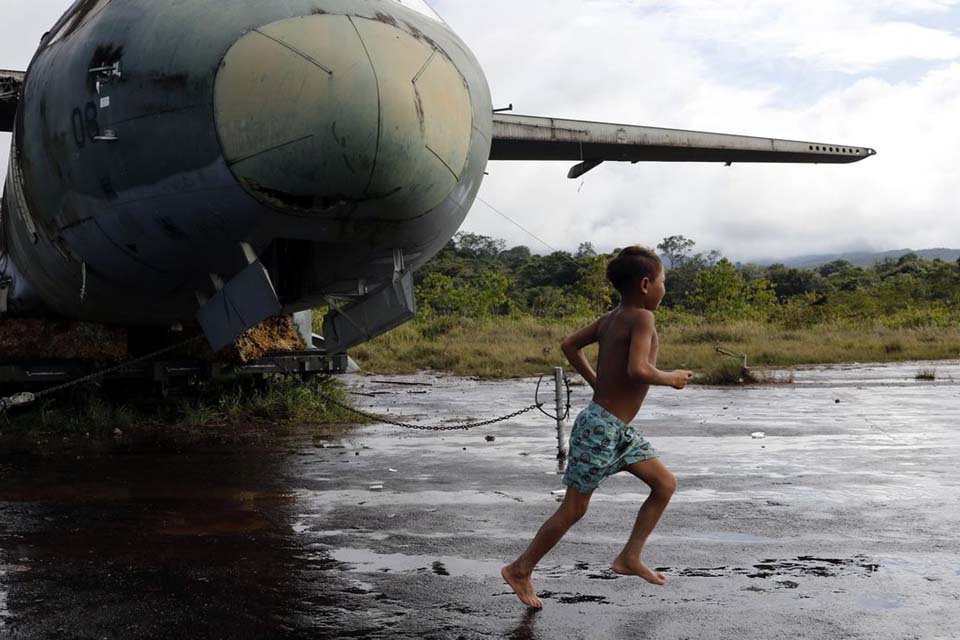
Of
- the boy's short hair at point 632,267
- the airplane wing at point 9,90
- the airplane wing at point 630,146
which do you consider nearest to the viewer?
the boy's short hair at point 632,267

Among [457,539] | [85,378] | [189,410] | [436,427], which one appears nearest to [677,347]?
[436,427]

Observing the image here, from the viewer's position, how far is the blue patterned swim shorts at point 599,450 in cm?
467

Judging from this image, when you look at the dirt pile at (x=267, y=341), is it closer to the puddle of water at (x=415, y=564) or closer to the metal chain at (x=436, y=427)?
the metal chain at (x=436, y=427)

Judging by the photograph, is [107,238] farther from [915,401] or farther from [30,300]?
[915,401]

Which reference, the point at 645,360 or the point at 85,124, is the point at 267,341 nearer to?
the point at 85,124

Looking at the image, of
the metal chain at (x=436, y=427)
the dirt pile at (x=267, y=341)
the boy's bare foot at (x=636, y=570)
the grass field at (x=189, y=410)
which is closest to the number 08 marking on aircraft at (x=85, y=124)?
the metal chain at (x=436, y=427)

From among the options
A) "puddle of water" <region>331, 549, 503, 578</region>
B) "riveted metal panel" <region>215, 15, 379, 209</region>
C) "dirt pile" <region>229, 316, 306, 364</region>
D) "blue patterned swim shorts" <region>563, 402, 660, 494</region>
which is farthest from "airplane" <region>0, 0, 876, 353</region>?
"dirt pile" <region>229, 316, 306, 364</region>

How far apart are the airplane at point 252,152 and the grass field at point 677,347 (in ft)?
39.8

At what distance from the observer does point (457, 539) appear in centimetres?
586

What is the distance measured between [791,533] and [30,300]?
749cm

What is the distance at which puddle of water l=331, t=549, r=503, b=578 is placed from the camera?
201 inches

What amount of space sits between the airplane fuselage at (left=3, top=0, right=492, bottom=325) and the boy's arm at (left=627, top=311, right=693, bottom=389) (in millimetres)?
1778

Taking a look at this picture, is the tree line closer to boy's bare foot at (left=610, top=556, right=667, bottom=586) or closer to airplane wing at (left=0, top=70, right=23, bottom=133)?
airplane wing at (left=0, top=70, right=23, bottom=133)

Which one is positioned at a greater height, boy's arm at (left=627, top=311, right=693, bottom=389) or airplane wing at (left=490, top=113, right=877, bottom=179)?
airplane wing at (left=490, top=113, right=877, bottom=179)
